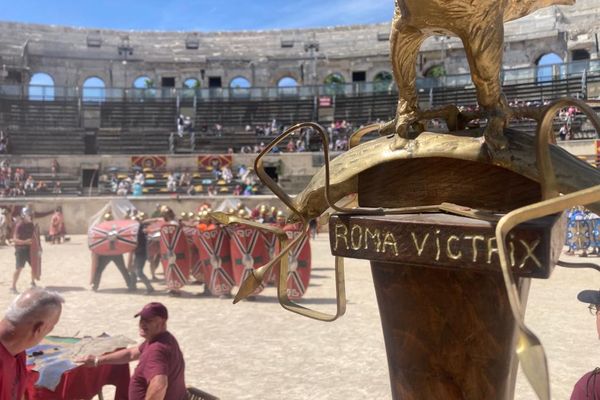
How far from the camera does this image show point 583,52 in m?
33.1

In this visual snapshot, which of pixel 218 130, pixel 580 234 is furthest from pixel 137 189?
pixel 580 234

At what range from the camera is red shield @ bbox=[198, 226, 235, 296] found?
8406 mm

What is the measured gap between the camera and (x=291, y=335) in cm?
616

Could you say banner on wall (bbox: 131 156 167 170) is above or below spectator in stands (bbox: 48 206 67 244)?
above

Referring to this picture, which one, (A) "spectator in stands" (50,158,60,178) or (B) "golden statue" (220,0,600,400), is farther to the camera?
(A) "spectator in stands" (50,158,60,178)

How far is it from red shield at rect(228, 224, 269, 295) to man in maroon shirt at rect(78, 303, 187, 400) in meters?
4.81

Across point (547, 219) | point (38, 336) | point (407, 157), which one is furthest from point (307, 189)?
point (38, 336)

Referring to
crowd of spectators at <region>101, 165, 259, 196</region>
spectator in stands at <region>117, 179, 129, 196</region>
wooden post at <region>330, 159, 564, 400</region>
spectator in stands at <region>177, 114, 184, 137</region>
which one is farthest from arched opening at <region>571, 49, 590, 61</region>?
wooden post at <region>330, 159, 564, 400</region>

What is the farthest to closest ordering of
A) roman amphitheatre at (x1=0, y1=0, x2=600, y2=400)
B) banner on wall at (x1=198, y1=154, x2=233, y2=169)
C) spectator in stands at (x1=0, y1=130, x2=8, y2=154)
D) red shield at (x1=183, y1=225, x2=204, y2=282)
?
spectator in stands at (x1=0, y1=130, x2=8, y2=154) → banner on wall at (x1=198, y1=154, x2=233, y2=169) → red shield at (x1=183, y1=225, x2=204, y2=282) → roman amphitheatre at (x1=0, y1=0, x2=600, y2=400)

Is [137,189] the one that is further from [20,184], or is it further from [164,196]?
[20,184]

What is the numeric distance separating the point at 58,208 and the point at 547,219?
18269mm

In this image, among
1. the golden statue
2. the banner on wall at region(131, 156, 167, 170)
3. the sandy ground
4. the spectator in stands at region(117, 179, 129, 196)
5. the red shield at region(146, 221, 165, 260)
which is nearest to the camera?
the golden statue

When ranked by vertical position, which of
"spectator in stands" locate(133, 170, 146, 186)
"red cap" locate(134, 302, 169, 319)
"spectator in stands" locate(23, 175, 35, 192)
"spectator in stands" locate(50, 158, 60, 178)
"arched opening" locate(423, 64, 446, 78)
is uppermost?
"arched opening" locate(423, 64, 446, 78)

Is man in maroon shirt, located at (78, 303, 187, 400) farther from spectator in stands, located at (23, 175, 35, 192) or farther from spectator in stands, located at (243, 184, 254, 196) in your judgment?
spectator in stands, located at (23, 175, 35, 192)
